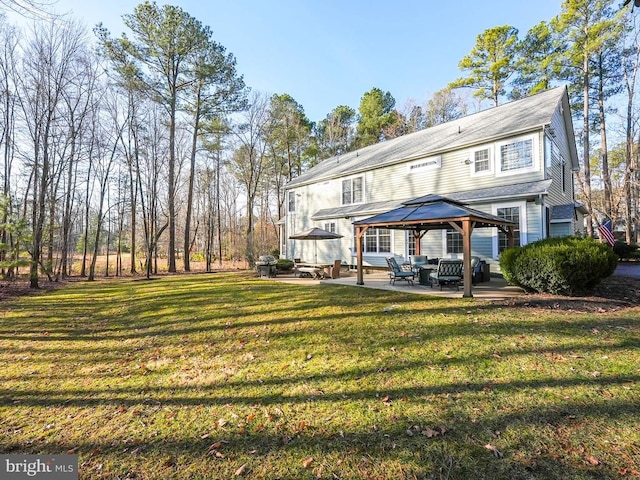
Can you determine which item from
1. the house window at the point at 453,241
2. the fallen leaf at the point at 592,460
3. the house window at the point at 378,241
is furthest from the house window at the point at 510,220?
the fallen leaf at the point at 592,460

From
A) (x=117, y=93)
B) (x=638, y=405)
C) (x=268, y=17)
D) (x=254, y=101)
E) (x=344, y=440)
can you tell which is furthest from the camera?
(x=254, y=101)

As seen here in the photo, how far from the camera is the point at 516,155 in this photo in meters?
11.2

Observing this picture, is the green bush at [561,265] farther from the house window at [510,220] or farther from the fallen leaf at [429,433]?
the fallen leaf at [429,433]

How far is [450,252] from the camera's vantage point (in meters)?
12.3

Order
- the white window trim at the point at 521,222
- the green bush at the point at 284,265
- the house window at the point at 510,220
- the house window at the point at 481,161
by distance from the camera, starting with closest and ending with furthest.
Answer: the white window trim at the point at 521,222 → the house window at the point at 510,220 → the house window at the point at 481,161 → the green bush at the point at 284,265

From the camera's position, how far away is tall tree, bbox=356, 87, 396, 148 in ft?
94.8

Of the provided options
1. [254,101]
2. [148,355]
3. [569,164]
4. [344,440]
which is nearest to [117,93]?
[254,101]

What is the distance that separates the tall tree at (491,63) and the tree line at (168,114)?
0.07 m

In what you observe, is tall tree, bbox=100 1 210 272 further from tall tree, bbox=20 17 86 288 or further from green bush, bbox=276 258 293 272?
green bush, bbox=276 258 293 272

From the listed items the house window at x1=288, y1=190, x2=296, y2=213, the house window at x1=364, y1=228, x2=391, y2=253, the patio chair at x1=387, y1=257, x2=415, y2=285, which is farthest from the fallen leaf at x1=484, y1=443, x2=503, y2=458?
the house window at x1=288, y1=190, x2=296, y2=213

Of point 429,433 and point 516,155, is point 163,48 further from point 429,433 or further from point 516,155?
point 429,433

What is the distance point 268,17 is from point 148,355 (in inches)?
495

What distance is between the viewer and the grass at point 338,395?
2613mm

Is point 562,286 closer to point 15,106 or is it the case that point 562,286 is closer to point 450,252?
point 450,252
